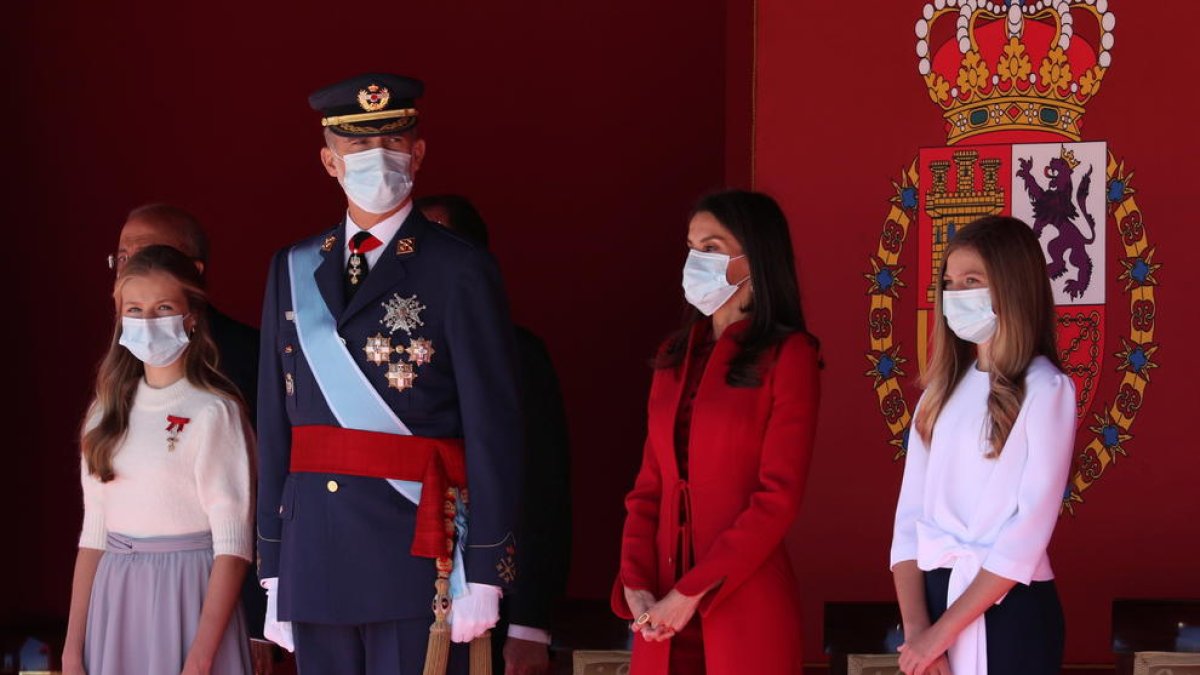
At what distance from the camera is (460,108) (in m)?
6.27

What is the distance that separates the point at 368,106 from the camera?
11.1 ft

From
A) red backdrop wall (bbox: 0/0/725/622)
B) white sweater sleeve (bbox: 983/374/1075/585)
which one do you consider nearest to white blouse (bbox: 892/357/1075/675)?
white sweater sleeve (bbox: 983/374/1075/585)

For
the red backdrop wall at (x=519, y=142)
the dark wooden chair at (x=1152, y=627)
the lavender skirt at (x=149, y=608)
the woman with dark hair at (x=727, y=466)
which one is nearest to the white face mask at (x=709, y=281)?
the woman with dark hair at (x=727, y=466)

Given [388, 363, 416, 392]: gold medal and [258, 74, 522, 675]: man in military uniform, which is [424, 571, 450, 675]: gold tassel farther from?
[388, 363, 416, 392]: gold medal

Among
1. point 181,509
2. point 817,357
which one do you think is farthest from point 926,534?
point 181,509

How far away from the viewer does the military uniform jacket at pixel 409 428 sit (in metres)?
3.24

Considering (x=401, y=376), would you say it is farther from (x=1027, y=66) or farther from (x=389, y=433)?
→ (x=1027, y=66)

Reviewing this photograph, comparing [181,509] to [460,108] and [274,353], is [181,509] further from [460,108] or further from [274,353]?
[460,108]

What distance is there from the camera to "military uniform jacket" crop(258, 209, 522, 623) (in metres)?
3.24

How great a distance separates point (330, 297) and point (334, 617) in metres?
0.62


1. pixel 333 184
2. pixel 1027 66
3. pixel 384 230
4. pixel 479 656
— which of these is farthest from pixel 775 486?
pixel 333 184

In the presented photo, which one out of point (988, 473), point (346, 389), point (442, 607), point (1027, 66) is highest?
point (1027, 66)

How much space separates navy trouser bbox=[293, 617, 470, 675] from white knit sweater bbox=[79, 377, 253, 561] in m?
0.59

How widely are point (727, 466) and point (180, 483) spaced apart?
1.28 metres
